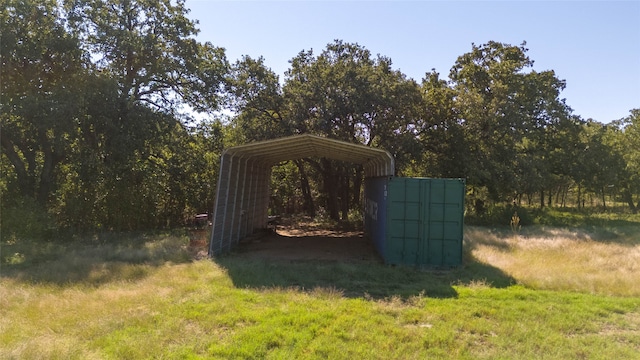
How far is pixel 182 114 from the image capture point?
18281 mm

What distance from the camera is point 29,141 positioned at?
1555 cm

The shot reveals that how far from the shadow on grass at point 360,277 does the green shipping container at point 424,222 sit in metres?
0.41

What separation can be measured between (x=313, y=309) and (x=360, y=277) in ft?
8.71

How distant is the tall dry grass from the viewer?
25.9 feet

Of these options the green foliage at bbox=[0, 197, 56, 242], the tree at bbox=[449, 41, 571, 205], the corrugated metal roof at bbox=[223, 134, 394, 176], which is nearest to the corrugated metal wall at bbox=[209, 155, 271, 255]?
the corrugated metal roof at bbox=[223, 134, 394, 176]

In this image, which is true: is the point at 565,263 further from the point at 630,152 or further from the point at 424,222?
the point at 630,152

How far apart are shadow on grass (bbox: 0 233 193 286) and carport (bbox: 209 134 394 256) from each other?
1303 mm

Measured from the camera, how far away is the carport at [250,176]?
11023mm

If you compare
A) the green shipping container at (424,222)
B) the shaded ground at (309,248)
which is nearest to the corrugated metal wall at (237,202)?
the shaded ground at (309,248)

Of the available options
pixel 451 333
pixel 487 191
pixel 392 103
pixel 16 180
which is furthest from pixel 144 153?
pixel 487 191

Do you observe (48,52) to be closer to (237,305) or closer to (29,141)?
(29,141)

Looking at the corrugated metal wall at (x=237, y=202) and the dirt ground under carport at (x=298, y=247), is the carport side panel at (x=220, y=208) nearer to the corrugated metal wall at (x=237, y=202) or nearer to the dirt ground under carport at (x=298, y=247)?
the corrugated metal wall at (x=237, y=202)

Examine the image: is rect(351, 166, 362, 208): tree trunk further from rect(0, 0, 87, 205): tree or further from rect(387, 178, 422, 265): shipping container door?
rect(0, 0, 87, 205): tree

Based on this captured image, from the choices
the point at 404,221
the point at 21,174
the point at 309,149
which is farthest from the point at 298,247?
the point at 21,174
